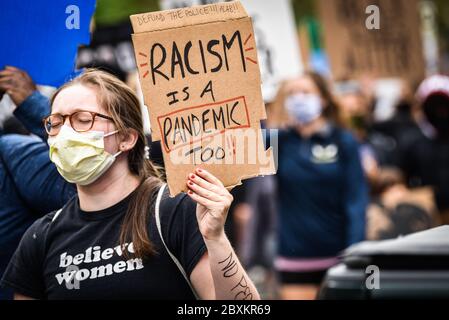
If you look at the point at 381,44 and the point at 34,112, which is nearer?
the point at 34,112

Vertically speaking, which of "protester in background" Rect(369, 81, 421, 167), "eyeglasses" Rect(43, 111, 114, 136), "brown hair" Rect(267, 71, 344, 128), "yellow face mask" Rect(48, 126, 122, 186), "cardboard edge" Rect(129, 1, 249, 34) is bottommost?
"protester in background" Rect(369, 81, 421, 167)

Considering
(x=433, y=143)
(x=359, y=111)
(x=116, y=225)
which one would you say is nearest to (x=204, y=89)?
(x=116, y=225)

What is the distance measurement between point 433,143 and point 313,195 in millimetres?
2394

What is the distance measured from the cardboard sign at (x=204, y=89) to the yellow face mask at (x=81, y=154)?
311mm

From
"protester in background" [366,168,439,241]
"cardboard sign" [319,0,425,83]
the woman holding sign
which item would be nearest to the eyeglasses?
the woman holding sign

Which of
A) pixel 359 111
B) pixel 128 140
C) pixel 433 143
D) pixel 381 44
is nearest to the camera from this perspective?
pixel 128 140

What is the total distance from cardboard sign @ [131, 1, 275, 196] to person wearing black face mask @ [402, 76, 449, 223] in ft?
19.5

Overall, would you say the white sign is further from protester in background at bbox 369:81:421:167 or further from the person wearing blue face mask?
protester in background at bbox 369:81:421:167

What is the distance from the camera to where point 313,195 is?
828 centimetres

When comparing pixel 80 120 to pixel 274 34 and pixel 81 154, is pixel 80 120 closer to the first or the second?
pixel 81 154

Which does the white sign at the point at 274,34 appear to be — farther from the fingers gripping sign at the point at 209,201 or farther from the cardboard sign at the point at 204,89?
the fingers gripping sign at the point at 209,201

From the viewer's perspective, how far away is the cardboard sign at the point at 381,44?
11500mm

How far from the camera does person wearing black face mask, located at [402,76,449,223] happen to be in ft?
32.6
